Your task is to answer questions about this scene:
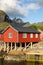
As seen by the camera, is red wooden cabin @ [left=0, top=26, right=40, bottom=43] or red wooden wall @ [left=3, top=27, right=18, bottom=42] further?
red wooden wall @ [left=3, top=27, right=18, bottom=42]

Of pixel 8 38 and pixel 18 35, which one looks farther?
pixel 8 38

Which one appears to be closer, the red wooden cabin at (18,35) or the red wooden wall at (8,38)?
the red wooden cabin at (18,35)

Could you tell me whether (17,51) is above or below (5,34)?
below

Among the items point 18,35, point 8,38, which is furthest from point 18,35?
point 8,38

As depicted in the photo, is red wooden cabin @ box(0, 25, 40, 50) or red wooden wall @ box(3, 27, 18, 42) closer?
red wooden cabin @ box(0, 25, 40, 50)

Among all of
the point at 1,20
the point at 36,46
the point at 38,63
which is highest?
the point at 1,20

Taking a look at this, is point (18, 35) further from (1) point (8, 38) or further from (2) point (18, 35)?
(1) point (8, 38)

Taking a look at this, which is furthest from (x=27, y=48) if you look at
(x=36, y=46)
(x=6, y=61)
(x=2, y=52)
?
(x=6, y=61)

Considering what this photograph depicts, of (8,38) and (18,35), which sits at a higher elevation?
(18,35)

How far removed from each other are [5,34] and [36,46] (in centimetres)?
874

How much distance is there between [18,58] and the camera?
52.7 m

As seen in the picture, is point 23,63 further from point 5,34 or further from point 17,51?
point 5,34

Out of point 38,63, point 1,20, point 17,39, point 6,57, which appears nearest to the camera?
point 38,63

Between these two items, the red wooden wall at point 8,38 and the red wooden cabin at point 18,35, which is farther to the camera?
the red wooden wall at point 8,38
